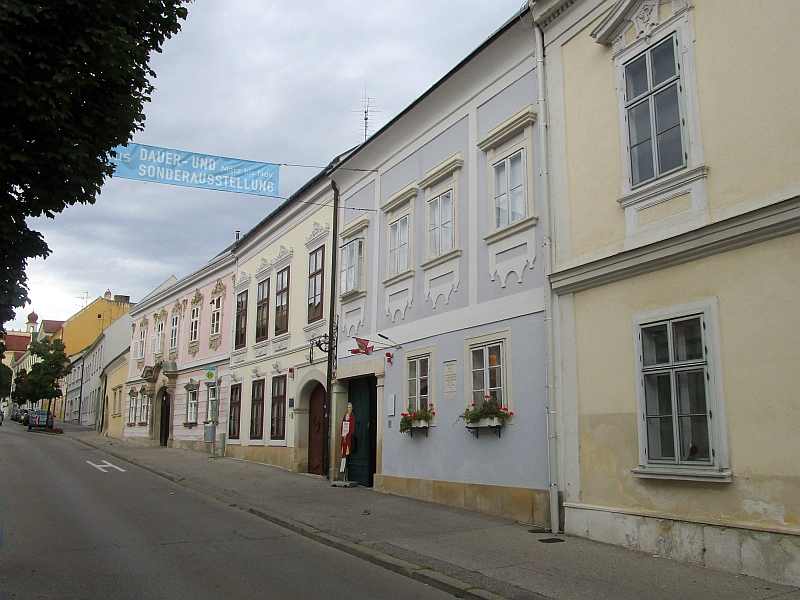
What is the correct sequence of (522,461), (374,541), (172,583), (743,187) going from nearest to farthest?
(172,583), (743,187), (374,541), (522,461)

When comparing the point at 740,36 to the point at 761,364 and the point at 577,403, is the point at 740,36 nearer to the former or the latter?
the point at 761,364

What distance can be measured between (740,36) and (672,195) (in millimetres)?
1878

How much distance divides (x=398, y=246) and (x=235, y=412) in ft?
38.9

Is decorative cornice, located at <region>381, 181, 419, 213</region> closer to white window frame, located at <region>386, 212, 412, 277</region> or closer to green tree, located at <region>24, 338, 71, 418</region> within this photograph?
white window frame, located at <region>386, 212, 412, 277</region>

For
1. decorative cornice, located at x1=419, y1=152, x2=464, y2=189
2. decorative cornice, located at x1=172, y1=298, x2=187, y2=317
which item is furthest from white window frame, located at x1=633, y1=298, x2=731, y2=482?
decorative cornice, located at x1=172, y1=298, x2=187, y2=317

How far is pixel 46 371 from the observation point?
187 ft

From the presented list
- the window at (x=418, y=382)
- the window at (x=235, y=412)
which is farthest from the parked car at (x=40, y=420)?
the window at (x=418, y=382)

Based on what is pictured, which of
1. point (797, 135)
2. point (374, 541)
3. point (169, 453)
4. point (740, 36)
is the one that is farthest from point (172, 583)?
point (169, 453)

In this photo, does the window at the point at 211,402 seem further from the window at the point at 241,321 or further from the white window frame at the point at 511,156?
the white window frame at the point at 511,156

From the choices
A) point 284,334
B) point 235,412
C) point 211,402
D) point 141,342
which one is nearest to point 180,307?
point 211,402

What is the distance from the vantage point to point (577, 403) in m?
10.1

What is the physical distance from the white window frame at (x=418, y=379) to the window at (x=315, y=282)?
15.9 ft

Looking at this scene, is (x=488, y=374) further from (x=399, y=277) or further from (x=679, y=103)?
(x=679, y=103)

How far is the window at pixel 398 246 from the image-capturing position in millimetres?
15195
